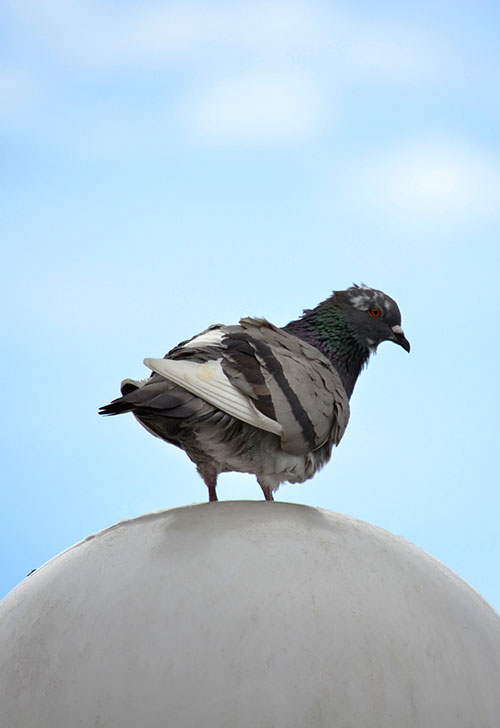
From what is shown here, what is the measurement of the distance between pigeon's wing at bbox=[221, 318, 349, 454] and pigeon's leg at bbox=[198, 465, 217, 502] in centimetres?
42

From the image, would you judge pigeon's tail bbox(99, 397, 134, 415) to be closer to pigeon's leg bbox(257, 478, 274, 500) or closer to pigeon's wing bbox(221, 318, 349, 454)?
pigeon's wing bbox(221, 318, 349, 454)

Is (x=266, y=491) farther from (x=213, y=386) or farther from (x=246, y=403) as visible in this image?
(x=213, y=386)

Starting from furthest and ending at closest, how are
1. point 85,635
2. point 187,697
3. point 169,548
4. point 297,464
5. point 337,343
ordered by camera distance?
point 337,343 → point 297,464 → point 169,548 → point 85,635 → point 187,697

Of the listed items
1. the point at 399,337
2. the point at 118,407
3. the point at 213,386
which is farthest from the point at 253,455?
the point at 399,337

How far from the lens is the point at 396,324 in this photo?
19.7ft

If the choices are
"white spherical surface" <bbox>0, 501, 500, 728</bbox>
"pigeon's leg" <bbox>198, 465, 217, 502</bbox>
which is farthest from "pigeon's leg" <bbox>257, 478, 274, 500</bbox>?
"white spherical surface" <bbox>0, 501, 500, 728</bbox>

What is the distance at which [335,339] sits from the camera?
5730 mm

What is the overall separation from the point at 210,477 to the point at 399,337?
1.69 m

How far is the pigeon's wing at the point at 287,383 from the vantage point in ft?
15.0

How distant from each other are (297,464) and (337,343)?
42.9 inches

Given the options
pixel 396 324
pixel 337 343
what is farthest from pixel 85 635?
pixel 396 324

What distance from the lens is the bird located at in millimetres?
4352

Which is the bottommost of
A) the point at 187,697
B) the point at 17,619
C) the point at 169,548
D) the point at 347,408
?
the point at 187,697

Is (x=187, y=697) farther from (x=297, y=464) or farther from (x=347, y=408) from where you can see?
(x=347, y=408)
